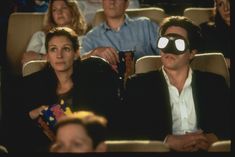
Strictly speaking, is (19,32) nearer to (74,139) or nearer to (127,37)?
(127,37)

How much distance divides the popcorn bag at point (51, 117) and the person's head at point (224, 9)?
142cm

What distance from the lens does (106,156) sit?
2355 mm

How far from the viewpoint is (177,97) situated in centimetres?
312

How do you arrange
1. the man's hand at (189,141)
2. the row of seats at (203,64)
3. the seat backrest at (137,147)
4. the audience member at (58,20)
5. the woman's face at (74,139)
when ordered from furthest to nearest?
the audience member at (58,20) → the row of seats at (203,64) → the man's hand at (189,141) → the seat backrest at (137,147) → the woman's face at (74,139)

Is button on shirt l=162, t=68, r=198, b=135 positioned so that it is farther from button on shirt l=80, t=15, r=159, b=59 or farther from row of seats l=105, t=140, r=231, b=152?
button on shirt l=80, t=15, r=159, b=59

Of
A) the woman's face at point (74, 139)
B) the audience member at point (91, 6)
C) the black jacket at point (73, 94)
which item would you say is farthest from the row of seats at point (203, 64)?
the audience member at point (91, 6)

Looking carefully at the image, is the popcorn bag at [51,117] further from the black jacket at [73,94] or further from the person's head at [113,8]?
the person's head at [113,8]

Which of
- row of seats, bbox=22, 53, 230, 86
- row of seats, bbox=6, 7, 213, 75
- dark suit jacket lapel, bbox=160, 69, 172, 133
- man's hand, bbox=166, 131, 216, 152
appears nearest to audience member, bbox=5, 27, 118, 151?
row of seats, bbox=22, 53, 230, 86

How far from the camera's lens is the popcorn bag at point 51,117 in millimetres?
3051

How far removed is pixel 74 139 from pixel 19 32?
2341mm

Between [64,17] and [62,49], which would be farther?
[64,17]

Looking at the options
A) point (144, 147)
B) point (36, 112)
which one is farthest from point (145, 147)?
point (36, 112)

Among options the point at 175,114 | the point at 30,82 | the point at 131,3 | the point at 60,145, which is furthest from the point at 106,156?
the point at 131,3

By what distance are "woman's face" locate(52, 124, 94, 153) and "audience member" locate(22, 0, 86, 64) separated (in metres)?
2.02
